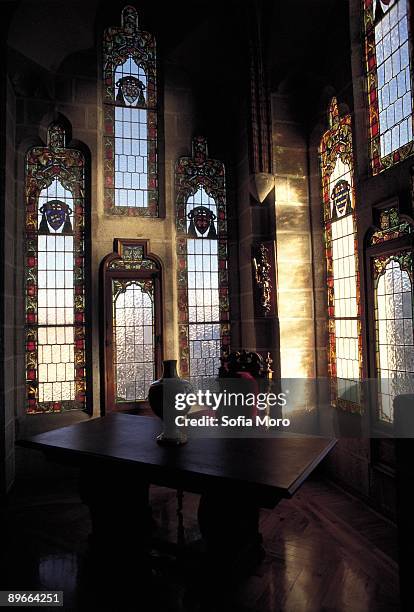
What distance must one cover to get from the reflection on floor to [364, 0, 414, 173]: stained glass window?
11.4 ft

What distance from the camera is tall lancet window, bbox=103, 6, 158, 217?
19.8ft

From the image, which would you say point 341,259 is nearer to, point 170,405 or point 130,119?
point 170,405

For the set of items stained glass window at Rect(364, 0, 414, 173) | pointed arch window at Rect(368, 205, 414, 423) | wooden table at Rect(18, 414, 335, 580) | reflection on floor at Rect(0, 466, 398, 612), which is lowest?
reflection on floor at Rect(0, 466, 398, 612)

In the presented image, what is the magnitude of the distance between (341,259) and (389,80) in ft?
6.35

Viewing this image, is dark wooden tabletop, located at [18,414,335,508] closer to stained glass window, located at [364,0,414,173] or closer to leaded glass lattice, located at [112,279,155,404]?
leaded glass lattice, located at [112,279,155,404]

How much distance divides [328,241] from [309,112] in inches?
67.5

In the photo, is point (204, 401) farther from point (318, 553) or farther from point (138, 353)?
point (318, 553)

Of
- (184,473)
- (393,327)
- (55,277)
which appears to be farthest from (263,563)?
(55,277)

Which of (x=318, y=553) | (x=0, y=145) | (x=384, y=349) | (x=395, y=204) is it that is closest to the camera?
(x=318, y=553)

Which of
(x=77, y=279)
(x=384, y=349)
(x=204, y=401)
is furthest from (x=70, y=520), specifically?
(x=384, y=349)

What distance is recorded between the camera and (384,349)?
450 cm

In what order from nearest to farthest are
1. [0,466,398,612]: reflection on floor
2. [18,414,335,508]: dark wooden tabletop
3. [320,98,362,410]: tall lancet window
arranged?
[18,414,335,508]: dark wooden tabletop < [0,466,398,612]: reflection on floor < [320,98,362,410]: tall lancet window

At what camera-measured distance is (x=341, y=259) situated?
5.35 m

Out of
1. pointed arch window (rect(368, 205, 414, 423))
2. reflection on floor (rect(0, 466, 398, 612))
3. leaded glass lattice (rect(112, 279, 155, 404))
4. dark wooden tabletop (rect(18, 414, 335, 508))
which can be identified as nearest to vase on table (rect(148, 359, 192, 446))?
dark wooden tabletop (rect(18, 414, 335, 508))
